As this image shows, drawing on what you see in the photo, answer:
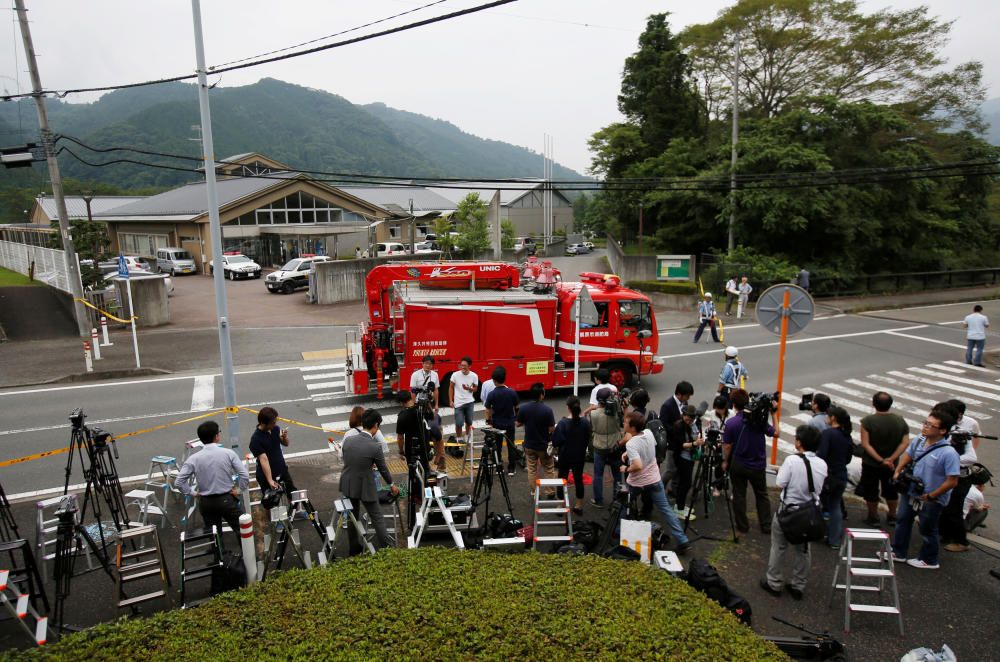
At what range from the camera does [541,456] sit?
936 cm

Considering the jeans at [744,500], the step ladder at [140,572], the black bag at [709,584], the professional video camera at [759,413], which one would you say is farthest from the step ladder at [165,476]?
the professional video camera at [759,413]

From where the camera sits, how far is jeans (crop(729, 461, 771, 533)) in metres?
8.07

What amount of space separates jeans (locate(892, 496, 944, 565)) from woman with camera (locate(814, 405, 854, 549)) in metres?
0.64

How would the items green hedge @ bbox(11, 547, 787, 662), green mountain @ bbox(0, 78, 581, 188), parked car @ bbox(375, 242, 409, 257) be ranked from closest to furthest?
green hedge @ bbox(11, 547, 787, 662), parked car @ bbox(375, 242, 409, 257), green mountain @ bbox(0, 78, 581, 188)

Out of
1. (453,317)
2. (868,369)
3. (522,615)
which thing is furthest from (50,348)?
(868,369)

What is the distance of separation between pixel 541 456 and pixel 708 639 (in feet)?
14.3

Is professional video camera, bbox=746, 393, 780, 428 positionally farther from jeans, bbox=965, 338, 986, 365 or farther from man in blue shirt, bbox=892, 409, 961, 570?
jeans, bbox=965, 338, 986, 365

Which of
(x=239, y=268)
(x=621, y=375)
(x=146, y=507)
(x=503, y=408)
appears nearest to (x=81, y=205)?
(x=239, y=268)

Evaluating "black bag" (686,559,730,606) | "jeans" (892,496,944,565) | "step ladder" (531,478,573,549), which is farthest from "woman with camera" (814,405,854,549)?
"step ladder" (531,478,573,549)

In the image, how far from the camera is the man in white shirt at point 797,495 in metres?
6.81

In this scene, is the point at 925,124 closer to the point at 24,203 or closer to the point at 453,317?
the point at 453,317

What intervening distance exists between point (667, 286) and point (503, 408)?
71.3 ft

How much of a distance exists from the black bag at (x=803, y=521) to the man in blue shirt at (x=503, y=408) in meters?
4.25

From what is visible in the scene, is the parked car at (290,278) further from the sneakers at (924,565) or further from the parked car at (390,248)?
the sneakers at (924,565)
